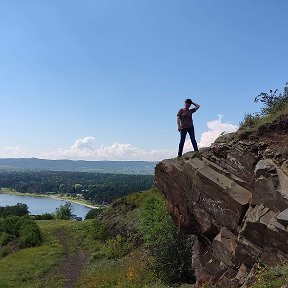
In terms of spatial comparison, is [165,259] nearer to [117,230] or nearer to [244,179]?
[244,179]

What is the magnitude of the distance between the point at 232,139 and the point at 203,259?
5.63 meters

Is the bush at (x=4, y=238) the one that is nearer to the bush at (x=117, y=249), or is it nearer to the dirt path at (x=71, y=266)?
the dirt path at (x=71, y=266)

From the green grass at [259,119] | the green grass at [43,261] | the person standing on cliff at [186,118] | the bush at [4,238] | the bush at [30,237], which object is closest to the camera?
the green grass at [259,119]

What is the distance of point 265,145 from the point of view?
16.0 m

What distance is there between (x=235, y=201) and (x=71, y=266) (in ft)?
82.5

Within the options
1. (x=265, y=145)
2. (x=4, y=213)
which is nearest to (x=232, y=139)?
(x=265, y=145)

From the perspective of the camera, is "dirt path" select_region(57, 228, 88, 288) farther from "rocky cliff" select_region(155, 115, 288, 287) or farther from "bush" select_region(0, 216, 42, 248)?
"rocky cliff" select_region(155, 115, 288, 287)

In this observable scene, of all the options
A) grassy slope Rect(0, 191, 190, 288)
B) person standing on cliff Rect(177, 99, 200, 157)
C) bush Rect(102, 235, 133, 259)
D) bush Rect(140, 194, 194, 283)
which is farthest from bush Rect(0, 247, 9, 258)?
person standing on cliff Rect(177, 99, 200, 157)

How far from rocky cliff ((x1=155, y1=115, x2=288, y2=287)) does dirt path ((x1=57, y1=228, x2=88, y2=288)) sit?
1416cm

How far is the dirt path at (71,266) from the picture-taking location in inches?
1219

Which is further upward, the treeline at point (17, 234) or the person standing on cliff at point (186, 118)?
the person standing on cliff at point (186, 118)

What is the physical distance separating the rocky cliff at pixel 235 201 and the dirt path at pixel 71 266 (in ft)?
46.5

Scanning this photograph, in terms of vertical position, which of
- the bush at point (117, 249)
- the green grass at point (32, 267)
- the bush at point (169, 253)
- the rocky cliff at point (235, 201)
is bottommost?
the green grass at point (32, 267)

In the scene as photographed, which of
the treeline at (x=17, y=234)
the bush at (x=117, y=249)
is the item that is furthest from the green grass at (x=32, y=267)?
the bush at (x=117, y=249)
